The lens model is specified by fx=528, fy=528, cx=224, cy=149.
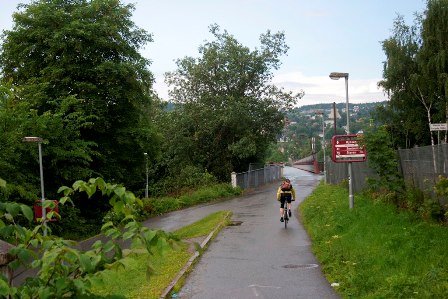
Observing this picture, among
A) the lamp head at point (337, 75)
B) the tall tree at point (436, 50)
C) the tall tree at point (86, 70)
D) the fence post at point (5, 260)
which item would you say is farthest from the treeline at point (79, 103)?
the fence post at point (5, 260)

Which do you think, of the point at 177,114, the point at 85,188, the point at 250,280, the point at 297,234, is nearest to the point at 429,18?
the point at 177,114

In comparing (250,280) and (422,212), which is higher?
(422,212)

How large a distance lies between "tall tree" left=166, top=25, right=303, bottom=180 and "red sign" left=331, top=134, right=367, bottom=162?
23850 millimetres

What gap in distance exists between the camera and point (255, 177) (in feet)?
164

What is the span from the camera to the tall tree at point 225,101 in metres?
44.9

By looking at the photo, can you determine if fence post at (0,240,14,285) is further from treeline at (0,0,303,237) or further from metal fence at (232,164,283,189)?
metal fence at (232,164,283,189)

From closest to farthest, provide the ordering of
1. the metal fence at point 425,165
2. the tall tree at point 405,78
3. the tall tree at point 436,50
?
the metal fence at point 425,165, the tall tree at point 436,50, the tall tree at point 405,78

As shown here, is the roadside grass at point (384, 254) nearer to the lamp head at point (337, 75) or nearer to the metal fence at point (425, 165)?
the metal fence at point (425, 165)

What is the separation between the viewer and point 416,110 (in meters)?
41.2

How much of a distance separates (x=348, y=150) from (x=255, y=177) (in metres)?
30.3

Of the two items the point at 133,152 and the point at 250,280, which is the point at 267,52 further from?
the point at 250,280

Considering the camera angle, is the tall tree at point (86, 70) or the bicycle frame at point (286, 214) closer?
the bicycle frame at point (286, 214)

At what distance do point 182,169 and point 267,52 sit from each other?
1290 centimetres

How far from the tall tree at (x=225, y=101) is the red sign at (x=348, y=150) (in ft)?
78.2
